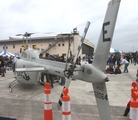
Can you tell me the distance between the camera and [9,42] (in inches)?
1934

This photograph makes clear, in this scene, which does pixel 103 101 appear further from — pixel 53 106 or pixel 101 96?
pixel 53 106

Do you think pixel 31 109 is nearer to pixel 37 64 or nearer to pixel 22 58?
pixel 37 64

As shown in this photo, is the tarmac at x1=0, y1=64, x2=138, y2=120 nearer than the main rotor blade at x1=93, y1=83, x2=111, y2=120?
No

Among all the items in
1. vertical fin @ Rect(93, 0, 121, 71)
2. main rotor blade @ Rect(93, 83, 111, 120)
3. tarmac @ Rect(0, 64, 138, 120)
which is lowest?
tarmac @ Rect(0, 64, 138, 120)

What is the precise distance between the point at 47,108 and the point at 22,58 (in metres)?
4.74

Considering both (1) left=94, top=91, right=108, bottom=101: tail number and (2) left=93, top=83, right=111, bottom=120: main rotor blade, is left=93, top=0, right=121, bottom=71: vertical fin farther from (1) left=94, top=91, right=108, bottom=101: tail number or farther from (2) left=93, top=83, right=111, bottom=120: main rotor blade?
(1) left=94, top=91, right=108, bottom=101: tail number

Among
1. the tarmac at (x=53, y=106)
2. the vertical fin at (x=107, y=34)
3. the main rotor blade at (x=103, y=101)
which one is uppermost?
the vertical fin at (x=107, y=34)

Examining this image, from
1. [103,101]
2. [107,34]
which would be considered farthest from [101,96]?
[107,34]

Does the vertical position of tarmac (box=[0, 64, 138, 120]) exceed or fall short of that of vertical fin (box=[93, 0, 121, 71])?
it falls short

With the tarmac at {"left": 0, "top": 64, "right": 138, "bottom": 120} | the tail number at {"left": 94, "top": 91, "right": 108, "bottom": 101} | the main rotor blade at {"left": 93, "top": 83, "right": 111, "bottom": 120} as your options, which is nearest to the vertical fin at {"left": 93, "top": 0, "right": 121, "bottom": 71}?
the main rotor blade at {"left": 93, "top": 83, "right": 111, "bottom": 120}

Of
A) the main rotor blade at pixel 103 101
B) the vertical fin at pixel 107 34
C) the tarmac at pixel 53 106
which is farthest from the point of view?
the tarmac at pixel 53 106

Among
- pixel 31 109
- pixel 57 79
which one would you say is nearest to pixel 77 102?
pixel 31 109

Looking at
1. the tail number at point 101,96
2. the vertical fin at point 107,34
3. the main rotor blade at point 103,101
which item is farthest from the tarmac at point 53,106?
the vertical fin at point 107,34

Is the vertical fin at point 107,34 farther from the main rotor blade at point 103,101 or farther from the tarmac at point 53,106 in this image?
the tarmac at point 53,106
